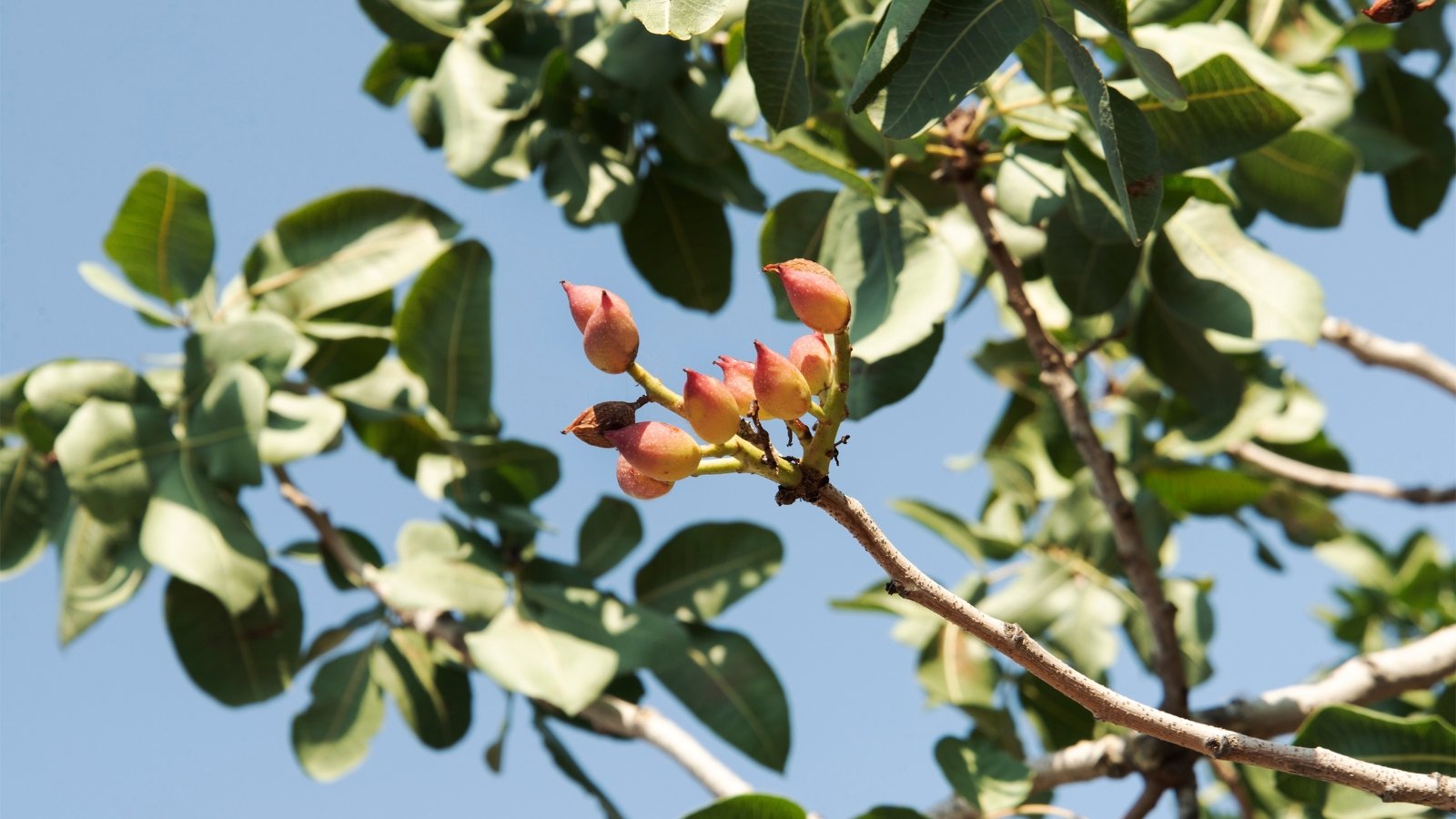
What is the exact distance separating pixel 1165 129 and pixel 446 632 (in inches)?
48.3

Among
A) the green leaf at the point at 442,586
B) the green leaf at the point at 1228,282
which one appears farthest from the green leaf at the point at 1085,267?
the green leaf at the point at 442,586

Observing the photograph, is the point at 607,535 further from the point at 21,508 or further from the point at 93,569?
the point at 21,508

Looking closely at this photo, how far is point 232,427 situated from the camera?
197 cm

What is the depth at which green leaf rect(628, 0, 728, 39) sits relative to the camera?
42.3 inches

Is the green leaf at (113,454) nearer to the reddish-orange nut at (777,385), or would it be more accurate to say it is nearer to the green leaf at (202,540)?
the green leaf at (202,540)

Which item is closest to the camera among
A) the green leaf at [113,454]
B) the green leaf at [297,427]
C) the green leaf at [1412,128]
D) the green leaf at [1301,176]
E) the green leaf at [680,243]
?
the green leaf at [1301,176]

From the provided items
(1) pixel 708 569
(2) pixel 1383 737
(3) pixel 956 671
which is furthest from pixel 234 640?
(2) pixel 1383 737

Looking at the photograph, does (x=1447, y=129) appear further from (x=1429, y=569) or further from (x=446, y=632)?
(x=446, y=632)

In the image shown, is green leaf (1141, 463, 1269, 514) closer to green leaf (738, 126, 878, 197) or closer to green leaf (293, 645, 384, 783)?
green leaf (738, 126, 878, 197)

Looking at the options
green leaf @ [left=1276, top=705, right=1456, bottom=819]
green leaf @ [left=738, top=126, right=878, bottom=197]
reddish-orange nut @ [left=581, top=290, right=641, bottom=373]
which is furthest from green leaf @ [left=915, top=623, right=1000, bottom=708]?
reddish-orange nut @ [left=581, top=290, right=641, bottom=373]

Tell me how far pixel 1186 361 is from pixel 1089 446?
42 centimetres

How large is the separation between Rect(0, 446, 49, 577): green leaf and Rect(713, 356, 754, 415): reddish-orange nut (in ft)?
5.51

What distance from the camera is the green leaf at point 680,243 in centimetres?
229

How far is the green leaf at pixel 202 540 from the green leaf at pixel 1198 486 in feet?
5.01
